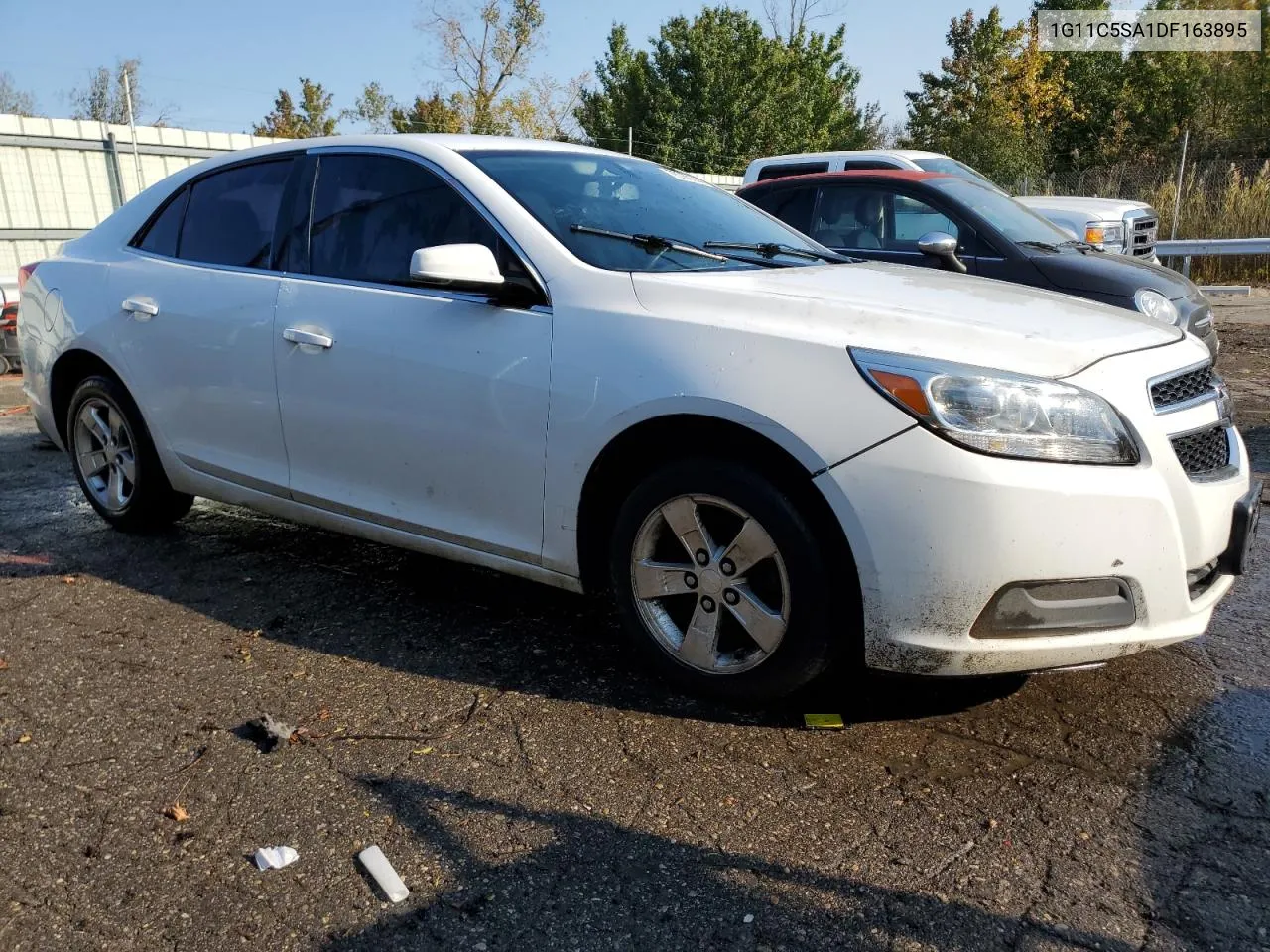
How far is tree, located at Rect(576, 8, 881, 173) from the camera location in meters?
40.9

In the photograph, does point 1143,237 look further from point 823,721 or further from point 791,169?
point 823,721

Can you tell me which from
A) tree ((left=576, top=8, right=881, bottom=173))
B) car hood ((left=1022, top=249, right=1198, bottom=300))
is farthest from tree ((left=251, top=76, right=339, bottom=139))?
car hood ((left=1022, top=249, right=1198, bottom=300))

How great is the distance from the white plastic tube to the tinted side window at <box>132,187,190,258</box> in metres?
3.05

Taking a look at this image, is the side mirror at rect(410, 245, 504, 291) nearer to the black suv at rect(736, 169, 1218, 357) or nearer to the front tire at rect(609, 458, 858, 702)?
the front tire at rect(609, 458, 858, 702)

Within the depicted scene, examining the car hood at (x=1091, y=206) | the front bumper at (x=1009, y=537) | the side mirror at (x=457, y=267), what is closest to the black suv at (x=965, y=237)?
the car hood at (x=1091, y=206)

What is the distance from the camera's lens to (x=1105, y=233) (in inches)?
423

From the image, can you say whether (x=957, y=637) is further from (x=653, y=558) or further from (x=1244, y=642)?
(x=1244, y=642)

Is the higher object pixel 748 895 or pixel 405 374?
pixel 405 374

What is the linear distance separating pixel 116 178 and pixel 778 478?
43.5ft

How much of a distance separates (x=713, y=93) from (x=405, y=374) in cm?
4036

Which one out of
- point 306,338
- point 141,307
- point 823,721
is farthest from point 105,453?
point 823,721

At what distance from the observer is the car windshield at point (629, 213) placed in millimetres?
3438

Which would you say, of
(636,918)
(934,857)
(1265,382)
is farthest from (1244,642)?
(1265,382)

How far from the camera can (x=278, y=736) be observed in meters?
2.91
